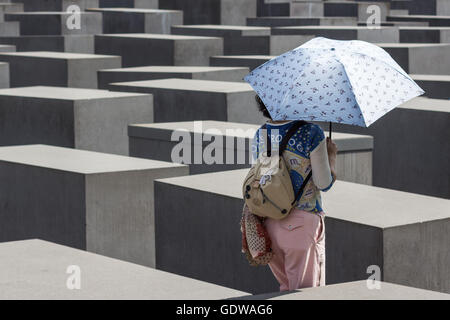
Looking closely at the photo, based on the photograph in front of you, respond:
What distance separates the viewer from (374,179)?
10.1 m

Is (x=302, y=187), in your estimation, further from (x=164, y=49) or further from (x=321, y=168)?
(x=164, y=49)

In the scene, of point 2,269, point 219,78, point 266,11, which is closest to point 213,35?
point 219,78

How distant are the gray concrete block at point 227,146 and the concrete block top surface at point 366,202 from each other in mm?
1404

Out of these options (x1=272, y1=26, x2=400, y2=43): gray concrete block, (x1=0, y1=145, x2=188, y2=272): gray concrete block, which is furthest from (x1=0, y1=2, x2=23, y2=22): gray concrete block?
(x1=0, y1=145, x2=188, y2=272): gray concrete block

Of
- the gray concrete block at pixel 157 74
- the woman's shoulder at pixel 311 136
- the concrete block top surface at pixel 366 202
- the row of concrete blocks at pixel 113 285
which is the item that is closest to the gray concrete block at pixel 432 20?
the gray concrete block at pixel 157 74

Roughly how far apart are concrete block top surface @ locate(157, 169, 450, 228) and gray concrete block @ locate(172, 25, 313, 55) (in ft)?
33.6

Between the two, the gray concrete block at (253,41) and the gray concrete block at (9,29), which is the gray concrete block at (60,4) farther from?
the gray concrete block at (253,41)

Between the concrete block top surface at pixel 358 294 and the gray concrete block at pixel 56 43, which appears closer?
the concrete block top surface at pixel 358 294

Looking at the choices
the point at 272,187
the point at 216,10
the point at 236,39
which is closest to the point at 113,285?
the point at 272,187

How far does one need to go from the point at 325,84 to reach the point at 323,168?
391 millimetres

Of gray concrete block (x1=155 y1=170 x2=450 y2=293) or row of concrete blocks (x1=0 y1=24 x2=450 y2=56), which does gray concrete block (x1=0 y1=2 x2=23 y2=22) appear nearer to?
row of concrete blocks (x1=0 y1=24 x2=450 y2=56)

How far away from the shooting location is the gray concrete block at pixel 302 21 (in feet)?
74.7

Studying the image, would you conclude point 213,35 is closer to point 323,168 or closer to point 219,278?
point 219,278

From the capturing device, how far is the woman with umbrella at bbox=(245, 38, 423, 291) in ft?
14.2
